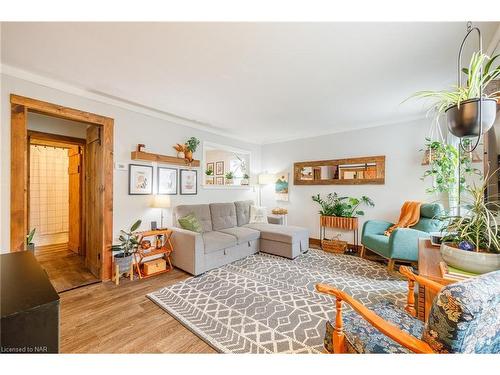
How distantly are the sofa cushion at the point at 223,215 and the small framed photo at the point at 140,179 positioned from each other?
118 centimetres

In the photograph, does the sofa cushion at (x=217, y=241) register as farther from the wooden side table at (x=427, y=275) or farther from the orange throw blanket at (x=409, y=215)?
the orange throw blanket at (x=409, y=215)

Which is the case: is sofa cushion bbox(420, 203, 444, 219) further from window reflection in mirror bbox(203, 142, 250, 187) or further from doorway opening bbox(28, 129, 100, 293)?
doorway opening bbox(28, 129, 100, 293)

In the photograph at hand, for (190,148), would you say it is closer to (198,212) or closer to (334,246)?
(198,212)

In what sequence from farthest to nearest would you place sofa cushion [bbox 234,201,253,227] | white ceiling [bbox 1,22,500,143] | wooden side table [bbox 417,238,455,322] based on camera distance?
sofa cushion [bbox 234,201,253,227] → white ceiling [bbox 1,22,500,143] → wooden side table [bbox 417,238,455,322]

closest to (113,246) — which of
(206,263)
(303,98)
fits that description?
(206,263)

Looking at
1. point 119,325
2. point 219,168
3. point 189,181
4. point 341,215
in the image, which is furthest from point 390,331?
point 219,168

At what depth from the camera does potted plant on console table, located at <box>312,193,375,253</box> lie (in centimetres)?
387

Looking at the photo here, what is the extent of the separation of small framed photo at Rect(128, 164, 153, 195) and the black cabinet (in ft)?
7.51

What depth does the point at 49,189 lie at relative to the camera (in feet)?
14.2

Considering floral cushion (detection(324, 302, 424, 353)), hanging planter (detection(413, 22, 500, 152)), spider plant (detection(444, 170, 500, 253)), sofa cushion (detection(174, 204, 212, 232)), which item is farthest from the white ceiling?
floral cushion (detection(324, 302, 424, 353))

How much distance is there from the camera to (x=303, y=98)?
9.22 ft

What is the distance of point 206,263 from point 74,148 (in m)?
3.35
